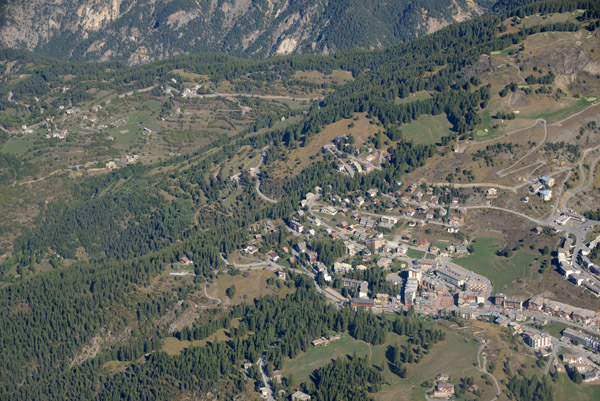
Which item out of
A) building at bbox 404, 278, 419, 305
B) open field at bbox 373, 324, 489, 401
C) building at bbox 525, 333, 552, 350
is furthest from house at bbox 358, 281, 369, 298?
building at bbox 525, 333, 552, 350

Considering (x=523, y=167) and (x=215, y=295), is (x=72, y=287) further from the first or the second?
(x=523, y=167)

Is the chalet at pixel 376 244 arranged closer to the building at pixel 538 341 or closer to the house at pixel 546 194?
the house at pixel 546 194

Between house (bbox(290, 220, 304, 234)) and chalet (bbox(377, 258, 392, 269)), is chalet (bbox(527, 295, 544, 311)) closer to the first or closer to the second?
chalet (bbox(377, 258, 392, 269))

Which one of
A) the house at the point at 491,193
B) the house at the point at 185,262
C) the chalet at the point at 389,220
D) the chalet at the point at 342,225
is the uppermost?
the house at the point at 491,193

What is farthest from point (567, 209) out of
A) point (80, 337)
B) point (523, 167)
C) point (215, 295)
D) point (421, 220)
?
point (80, 337)

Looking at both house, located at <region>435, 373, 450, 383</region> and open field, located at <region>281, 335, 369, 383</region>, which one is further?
open field, located at <region>281, 335, 369, 383</region>

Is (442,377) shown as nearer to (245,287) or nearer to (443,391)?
(443,391)

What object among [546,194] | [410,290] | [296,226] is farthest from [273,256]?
[546,194]

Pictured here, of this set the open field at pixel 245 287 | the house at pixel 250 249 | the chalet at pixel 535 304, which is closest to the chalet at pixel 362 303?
the open field at pixel 245 287
